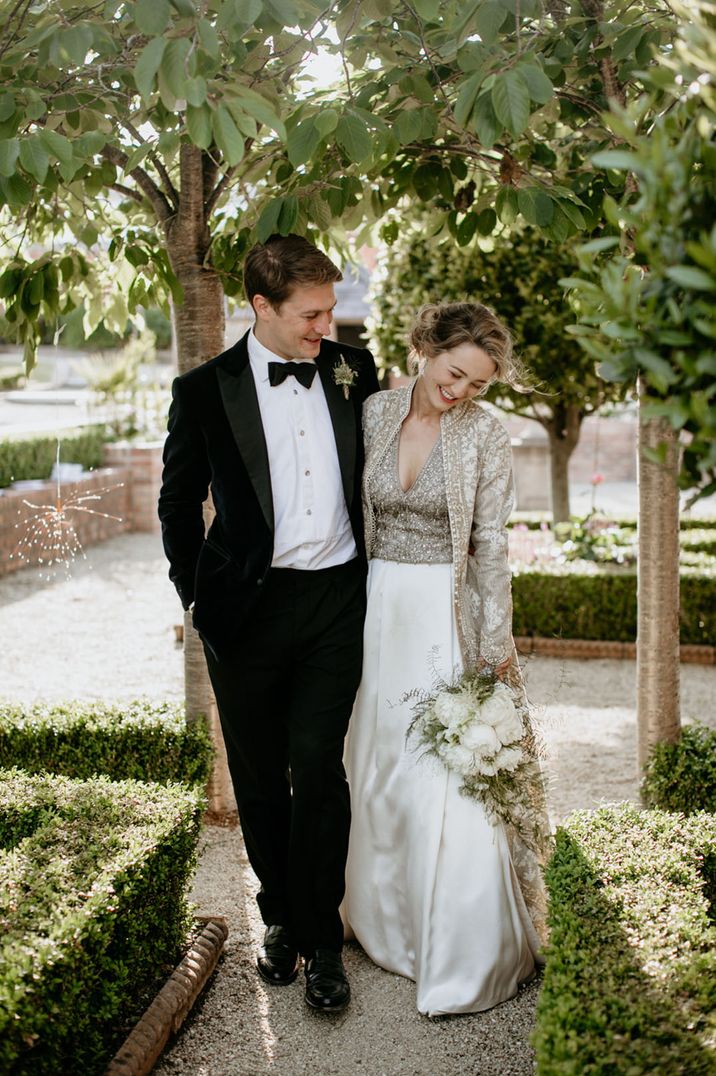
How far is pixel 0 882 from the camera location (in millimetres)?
2596

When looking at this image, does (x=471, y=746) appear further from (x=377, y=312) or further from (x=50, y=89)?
(x=377, y=312)

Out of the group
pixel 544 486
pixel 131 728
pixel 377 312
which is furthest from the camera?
pixel 544 486

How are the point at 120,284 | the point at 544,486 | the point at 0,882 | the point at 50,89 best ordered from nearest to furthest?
1. the point at 0,882
2. the point at 50,89
3. the point at 120,284
4. the point at 544,486

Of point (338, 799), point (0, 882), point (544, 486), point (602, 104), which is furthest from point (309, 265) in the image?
point (544, 486)

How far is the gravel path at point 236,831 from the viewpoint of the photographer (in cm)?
288

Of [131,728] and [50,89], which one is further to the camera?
[131,728]

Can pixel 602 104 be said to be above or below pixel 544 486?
above

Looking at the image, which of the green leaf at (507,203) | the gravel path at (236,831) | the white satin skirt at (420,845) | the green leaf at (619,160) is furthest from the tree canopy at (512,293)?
the green leaf at (619,160)

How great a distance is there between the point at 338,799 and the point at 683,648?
15.2 ft

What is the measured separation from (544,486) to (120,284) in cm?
1202

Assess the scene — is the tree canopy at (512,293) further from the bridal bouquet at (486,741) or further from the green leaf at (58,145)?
the green leaf at (58,145)

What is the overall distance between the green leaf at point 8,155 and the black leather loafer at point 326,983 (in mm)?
2352

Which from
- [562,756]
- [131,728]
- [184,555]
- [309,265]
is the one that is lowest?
[562,756]

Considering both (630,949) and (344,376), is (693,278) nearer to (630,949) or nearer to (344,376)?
(630,949)
